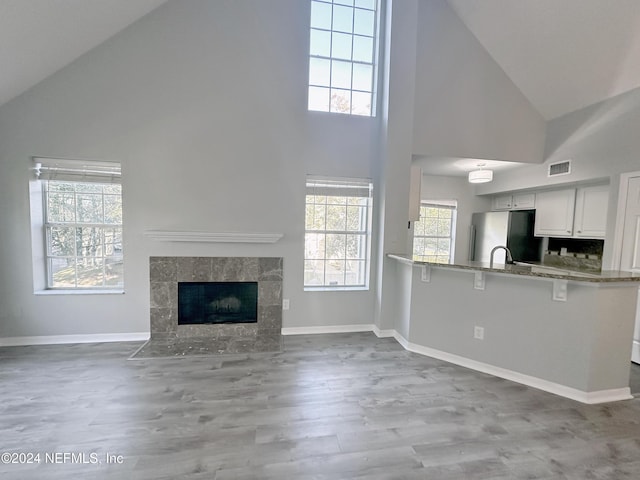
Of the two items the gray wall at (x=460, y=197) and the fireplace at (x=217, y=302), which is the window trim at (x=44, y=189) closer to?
the fireplace at (x=217, y=302)

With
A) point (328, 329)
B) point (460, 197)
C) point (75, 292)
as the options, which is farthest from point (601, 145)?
point (75, 292)

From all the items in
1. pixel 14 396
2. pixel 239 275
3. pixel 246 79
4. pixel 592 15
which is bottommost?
pixel 14 396

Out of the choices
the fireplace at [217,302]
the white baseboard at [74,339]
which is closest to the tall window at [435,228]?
the fireplace at [217,302]

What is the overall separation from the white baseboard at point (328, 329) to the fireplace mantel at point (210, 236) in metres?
1.15

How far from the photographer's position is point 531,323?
2387 mm

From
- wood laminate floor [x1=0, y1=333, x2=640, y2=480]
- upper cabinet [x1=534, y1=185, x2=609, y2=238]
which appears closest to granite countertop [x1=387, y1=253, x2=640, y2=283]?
wood laminate floor [x1=0, y1=333, x2=640, y2=480]

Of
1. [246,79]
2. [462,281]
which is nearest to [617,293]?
[462,281]

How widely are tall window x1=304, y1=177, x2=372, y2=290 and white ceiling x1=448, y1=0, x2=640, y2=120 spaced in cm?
233

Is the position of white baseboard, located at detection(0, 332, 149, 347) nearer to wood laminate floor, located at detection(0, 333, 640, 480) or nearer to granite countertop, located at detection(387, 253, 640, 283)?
wood laminate floor, located at detection(0, 333, 640, 480)

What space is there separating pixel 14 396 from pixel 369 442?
105 inches

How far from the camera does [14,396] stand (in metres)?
2.06

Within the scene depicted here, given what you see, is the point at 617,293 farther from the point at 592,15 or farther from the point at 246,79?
the point at 246,79

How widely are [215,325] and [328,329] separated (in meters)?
1.40

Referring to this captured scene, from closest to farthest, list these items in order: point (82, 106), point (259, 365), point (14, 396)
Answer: point (14, 396), point (259, 365), point (82, 106)
